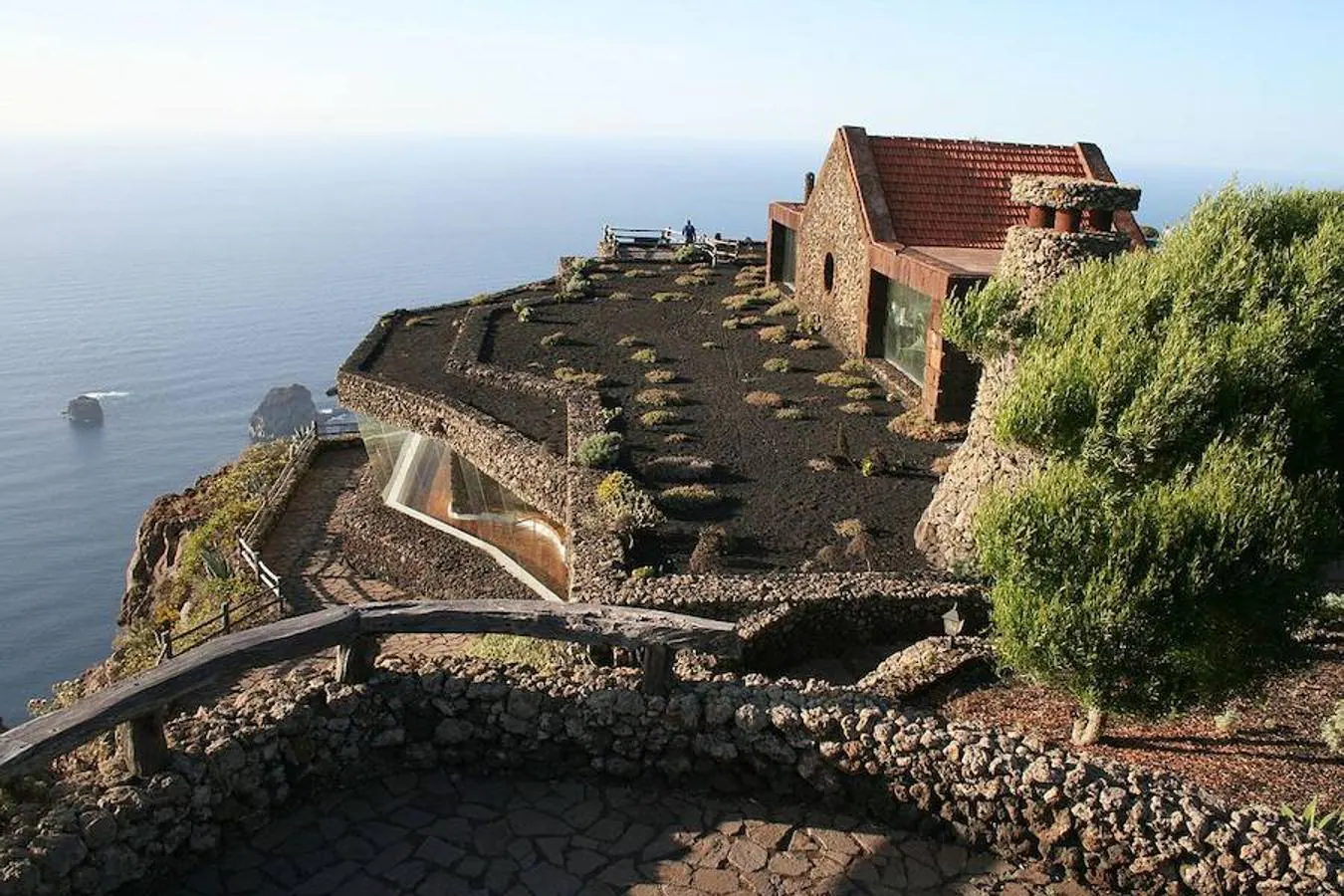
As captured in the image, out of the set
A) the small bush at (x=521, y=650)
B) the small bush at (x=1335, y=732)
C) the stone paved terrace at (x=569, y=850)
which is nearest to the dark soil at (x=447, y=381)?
the small bush at (x=521, y=650)

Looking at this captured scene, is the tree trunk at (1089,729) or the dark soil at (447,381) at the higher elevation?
the dark soil at (447,381)

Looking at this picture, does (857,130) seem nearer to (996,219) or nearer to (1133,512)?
(996,219)

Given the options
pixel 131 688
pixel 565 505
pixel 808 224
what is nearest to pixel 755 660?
pixel 565 505

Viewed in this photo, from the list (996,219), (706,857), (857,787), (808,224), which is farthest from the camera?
(808,224)

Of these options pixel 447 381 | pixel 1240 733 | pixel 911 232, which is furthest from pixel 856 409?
pixel 1240 733

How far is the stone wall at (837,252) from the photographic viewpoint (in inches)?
1109

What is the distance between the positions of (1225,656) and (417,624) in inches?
299

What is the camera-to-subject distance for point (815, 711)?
8.87 meters

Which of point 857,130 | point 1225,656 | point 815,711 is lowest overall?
point 815,711

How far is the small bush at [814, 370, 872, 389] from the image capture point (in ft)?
86.0

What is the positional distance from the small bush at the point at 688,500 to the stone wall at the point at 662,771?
27.3 feet

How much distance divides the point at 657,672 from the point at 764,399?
16469mm

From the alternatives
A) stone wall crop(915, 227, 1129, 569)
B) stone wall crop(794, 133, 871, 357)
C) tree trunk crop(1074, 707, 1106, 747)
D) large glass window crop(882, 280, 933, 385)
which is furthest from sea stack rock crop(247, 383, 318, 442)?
tree trunk crop(1074, 707, 1106, 747)

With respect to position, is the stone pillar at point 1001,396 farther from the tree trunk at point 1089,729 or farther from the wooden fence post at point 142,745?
the wooden fence post at point 142,745
